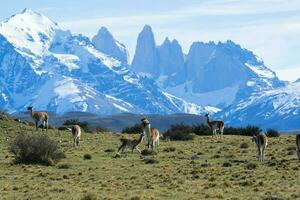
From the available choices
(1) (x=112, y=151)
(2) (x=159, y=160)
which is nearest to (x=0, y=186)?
(2) (x=159, y=160)

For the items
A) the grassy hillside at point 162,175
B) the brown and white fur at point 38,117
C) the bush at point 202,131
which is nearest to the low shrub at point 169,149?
the grassy hillside at point 162,175

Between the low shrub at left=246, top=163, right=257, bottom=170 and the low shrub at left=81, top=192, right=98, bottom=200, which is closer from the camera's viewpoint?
the low shrub at left=81, top=192, right=98, bottom=200

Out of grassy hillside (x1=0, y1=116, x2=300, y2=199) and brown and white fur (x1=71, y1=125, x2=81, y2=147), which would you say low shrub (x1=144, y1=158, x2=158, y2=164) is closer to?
grassy hillside (x1=0, y1=116, x2=300, y2=199)

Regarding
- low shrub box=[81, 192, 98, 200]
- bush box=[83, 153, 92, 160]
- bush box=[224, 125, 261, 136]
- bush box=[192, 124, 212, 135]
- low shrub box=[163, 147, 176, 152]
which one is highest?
bush box=[224, 125, 261, 136]

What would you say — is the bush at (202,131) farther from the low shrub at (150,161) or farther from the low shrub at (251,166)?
the low shrub at (251,166)

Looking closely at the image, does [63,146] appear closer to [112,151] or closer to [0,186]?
[112,151]

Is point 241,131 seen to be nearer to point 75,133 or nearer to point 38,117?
point 38,117

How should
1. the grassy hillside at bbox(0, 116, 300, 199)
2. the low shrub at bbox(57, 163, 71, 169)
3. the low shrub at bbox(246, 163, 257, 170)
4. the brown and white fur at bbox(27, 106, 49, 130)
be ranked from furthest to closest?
the brown and white fur at bbox(27, 106, 49, 130) → the low shrub at bbox(57, 163, 71, 169) → the low shrub at bbox(246, 163, 257, 170) → the grassy hillside at bbox(0, 116, 300, 199)

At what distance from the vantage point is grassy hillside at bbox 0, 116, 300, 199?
25781 mm

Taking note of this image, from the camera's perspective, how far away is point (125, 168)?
34188mm

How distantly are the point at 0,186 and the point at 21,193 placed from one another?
2.19 m

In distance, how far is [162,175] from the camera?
1228 inches

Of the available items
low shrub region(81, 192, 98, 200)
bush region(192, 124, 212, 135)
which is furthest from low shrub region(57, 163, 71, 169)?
bush region(192, 124, 212, 135)

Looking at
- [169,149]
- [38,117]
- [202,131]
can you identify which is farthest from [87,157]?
[202,131]
